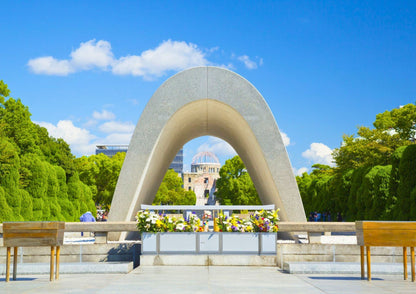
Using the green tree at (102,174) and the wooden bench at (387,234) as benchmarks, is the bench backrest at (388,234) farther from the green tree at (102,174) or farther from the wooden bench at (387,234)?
the green tree at (102,174)

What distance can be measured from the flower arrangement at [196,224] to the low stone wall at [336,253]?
62cm

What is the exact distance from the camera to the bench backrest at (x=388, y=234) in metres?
7.94

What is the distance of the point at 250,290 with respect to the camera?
7035 mm

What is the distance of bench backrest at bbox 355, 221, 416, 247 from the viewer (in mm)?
7941

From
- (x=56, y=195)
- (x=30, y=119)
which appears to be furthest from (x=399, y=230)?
(x=30, y=119)

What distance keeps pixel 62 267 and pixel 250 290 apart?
414 cm

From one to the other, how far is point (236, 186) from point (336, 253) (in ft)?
135

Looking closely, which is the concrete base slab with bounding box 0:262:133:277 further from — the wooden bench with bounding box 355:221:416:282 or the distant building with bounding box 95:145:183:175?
the distant building with bounding box 95:145:183:175

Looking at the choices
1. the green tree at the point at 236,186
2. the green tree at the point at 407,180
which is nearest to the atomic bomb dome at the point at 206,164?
the green tree at the point at 236,186

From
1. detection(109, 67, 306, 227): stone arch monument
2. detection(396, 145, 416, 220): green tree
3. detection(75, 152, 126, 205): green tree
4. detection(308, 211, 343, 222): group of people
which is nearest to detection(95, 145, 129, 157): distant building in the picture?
detection(75, 152, 126, 205): green tree

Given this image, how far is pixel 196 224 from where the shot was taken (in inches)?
434

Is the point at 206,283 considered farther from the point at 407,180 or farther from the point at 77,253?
the point at 407,180

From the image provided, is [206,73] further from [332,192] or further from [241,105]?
[332,192]

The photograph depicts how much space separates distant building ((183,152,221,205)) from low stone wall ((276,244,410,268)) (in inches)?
4100
